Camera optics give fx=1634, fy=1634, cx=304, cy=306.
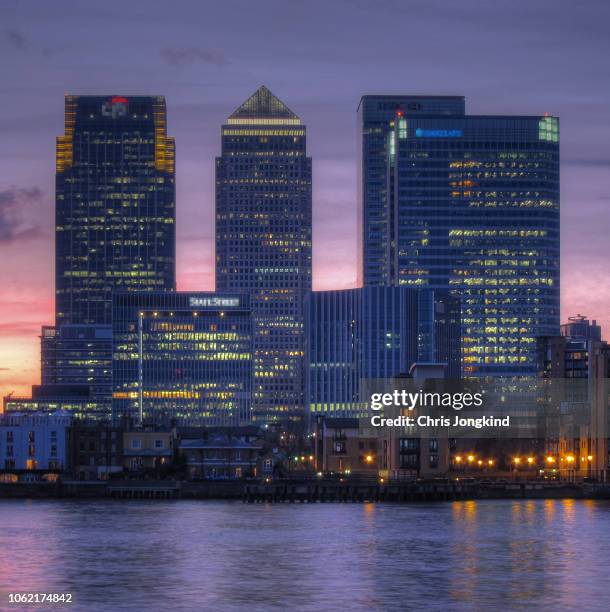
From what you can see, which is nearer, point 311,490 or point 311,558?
point 311,558

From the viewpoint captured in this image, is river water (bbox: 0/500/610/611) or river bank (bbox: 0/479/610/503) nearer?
river water (bbox: 0/500/610/611)

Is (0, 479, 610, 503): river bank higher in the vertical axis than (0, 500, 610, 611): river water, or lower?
higher

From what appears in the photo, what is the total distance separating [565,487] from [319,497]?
2863 cm

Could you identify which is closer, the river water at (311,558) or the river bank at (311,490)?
the river water at (311,558)

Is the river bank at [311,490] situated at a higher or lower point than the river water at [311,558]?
higher

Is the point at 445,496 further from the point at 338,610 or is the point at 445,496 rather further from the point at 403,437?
the point at 338,610

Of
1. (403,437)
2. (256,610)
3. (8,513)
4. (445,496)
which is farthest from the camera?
(403,437)

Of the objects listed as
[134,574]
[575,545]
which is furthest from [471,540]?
[134,574]

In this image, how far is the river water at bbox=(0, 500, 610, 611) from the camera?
91312mm

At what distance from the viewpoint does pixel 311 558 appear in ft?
369

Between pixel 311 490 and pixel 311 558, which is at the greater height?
pixel 311 490

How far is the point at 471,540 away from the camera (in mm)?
125312

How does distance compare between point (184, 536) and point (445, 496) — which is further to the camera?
point (445, 496)

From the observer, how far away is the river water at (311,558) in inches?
3595
